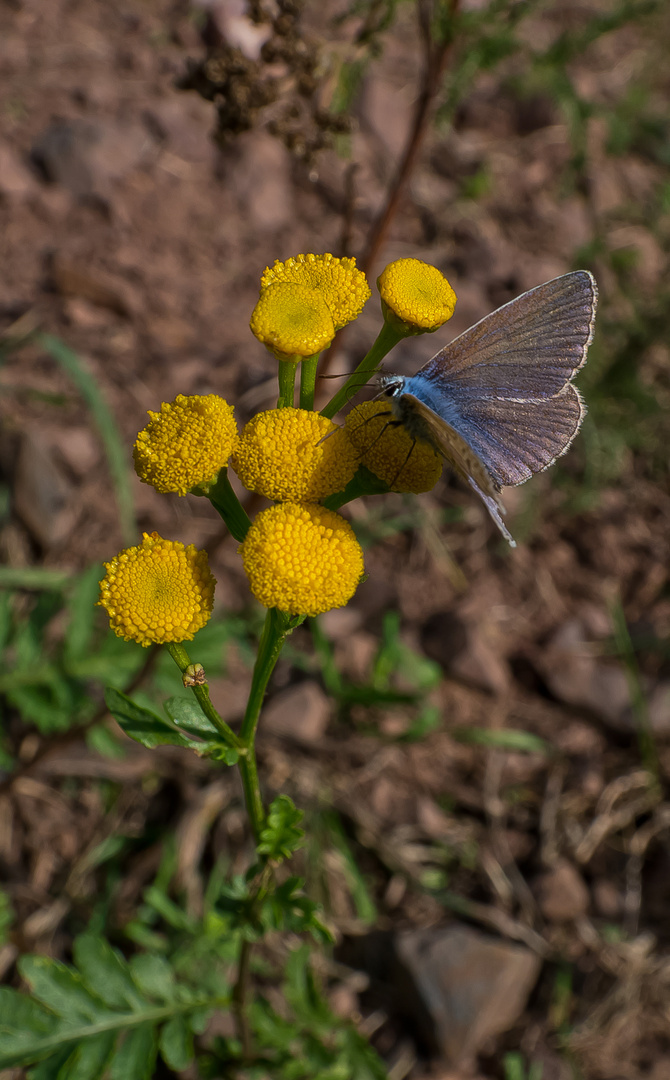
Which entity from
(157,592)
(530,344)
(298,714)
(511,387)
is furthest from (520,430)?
(298,714)

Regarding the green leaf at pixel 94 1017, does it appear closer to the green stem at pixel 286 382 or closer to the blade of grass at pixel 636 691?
the green stem at pixel 286 382

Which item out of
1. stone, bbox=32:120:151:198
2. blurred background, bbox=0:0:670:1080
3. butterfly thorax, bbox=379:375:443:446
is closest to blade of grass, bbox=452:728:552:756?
blurred background, bbox=0:0:670:1080

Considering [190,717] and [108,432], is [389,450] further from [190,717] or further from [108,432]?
[108,432]

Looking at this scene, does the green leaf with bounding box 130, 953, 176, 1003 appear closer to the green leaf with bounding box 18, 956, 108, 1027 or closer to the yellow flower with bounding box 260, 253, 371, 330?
the green leaf with bounding box 18, 956, 108, 1027

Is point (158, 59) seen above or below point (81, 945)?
above

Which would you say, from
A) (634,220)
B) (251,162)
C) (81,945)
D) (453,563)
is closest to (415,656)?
(453,563)

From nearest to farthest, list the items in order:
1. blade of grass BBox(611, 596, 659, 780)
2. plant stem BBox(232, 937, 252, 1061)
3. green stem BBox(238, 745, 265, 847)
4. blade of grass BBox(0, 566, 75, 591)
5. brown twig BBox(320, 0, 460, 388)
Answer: green stem BBox(238, 745, 265, 847), plant stem BBox(232, 937, 252, 1061), brown twig BBox(320, 0, 460, 388), blade of grass BBox(0, 566, 75, 591), blade of grass BBox(611, 596, 659, 780)

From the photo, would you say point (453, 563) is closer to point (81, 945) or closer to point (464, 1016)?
point (464, 1016)
